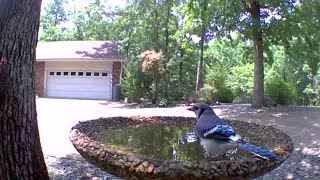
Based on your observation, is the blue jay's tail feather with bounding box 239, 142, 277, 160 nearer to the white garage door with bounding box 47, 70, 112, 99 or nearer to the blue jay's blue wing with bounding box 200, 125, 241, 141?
the blue jay's blue wing with bounding box 200, 125, 241, 141

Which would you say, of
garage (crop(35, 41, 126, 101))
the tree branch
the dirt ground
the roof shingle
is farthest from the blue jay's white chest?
the roof shingle

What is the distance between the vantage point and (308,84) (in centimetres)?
3862

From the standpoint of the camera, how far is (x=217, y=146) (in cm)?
347

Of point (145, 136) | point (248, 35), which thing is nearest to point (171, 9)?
point (248, 35)

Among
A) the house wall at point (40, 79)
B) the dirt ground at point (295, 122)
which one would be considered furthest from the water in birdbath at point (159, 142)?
the house wall at point (40, 79)

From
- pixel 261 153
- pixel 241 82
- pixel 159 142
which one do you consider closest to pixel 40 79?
pixel 241 82

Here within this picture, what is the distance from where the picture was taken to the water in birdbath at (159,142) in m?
3.86

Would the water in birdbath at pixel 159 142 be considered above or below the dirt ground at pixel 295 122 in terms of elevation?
above

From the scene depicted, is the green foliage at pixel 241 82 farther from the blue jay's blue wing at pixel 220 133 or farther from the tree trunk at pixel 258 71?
the blue jay's blue wing at pixel 220 133

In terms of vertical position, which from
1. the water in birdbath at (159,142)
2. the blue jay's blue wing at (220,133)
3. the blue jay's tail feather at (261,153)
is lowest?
the water in birdbath at (159,142)

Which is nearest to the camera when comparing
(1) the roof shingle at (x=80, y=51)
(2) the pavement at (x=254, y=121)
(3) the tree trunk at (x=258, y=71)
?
(2) the pavement at (x=254, y=121)

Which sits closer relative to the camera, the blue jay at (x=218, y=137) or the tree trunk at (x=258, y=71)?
the blue jay at (x=218, y=137)

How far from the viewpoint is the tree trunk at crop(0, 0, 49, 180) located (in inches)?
142

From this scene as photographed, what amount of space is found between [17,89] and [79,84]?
22497 mm
